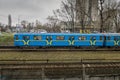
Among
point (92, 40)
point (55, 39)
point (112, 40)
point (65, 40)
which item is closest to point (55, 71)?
point (55, 39)

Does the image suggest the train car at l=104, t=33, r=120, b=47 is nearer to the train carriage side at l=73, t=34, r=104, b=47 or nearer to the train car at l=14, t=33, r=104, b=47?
the train carriage side at l=73, t=34, r=104, b=47

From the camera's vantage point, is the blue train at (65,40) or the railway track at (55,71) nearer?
the railway track at (55,71)

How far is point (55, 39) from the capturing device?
98.4ft

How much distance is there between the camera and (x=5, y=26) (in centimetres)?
12025

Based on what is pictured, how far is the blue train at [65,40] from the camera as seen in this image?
97.8 ft

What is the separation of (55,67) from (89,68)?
2.50m

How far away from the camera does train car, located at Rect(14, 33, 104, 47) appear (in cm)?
2981

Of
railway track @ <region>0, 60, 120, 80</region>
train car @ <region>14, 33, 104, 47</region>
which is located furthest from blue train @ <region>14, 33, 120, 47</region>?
railway track @ <region>0, 60, 120, 80</region>

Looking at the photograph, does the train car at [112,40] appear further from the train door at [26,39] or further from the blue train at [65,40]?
the train door at [26,39]

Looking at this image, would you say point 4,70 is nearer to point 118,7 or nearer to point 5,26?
point 118,7

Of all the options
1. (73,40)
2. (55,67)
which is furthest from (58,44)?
(55,67)

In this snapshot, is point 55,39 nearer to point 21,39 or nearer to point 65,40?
point 65,40

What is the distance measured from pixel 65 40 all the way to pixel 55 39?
1.52m

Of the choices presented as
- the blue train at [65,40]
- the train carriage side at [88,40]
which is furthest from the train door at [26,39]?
the train carriage side at [88,40]
